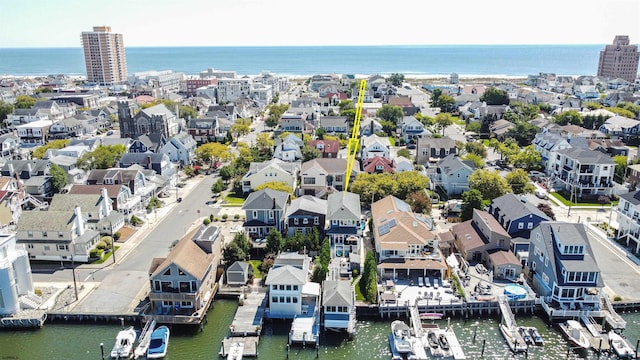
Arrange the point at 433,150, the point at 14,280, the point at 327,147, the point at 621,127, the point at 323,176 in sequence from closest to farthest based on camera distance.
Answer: the point at 14,280 → the point at 323,176 → the point at 433,150 → the point at 327,147 → the point at 621,127

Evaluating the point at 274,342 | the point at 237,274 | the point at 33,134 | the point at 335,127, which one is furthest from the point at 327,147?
the point at 33,134

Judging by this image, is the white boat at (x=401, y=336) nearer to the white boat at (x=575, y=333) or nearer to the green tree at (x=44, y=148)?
the white boat at (x=575, y=333)

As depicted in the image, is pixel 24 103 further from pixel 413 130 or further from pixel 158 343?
pixel 158 343

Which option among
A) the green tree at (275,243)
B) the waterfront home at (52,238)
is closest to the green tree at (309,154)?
the green tree at (275,243)

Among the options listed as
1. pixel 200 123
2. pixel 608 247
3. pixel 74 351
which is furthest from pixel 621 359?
pixel 200 123

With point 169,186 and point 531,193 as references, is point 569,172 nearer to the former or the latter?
point 531,193

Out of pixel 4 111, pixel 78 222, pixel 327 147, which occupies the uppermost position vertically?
pixel 4 111
